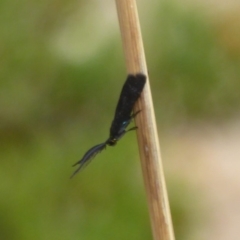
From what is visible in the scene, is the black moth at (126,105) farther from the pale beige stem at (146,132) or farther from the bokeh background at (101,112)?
the bokeh background at (101,112)

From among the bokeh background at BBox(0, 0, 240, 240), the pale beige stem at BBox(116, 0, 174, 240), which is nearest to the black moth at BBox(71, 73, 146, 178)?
the pale beige stem at BBox(116, 0, 174, 240)

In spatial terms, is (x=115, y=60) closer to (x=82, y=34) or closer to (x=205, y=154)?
(x=82, y=34)

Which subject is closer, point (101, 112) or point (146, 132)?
point (146, 132)

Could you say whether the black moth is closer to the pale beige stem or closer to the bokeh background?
the pale beige stem

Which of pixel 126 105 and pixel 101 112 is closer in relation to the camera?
pixel 126 105

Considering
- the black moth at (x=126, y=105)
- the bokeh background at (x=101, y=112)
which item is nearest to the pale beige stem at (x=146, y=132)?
the black moth at (x=126, y=105)

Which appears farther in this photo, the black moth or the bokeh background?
the bokeh background

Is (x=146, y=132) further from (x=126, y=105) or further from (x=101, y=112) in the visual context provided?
(x=101, y=112)

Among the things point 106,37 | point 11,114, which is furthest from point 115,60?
point 11,114

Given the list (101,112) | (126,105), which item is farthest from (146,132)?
(101,112)
